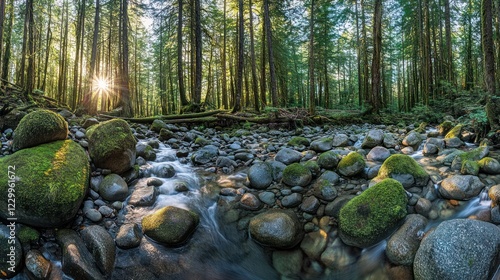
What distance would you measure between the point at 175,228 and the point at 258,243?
1169 millimetres

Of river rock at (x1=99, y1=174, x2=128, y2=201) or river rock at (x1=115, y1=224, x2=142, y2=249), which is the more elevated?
river rock at (x1=99, y1=174, x2=128, y2=201)

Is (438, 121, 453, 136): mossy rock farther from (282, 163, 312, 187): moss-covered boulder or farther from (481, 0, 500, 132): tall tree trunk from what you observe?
(282, 163, 312, 187): moss-covered boulder

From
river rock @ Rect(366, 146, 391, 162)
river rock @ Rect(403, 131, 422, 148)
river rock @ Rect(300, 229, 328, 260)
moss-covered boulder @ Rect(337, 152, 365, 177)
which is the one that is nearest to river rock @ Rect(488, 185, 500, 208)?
moss-covered boulder @ Rect(337, 152, 365, 177)

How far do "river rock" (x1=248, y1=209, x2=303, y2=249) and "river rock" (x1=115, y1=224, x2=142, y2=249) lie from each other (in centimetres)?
154

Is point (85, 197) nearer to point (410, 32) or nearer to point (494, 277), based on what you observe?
point (494, 277)

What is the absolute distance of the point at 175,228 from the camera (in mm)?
3619

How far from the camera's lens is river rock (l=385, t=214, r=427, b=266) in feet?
9.96

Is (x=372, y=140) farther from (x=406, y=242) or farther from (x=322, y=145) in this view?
(x=406, y=242)

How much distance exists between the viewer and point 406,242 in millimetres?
3113

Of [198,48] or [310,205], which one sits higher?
[198,48]

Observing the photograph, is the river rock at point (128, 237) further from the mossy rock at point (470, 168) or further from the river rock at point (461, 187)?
the mossy rock at point (470, 168)

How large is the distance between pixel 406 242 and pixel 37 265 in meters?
4.09

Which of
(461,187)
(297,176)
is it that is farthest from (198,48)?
(461,187)

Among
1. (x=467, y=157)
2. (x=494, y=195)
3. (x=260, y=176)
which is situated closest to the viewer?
(x=494, y=195)
